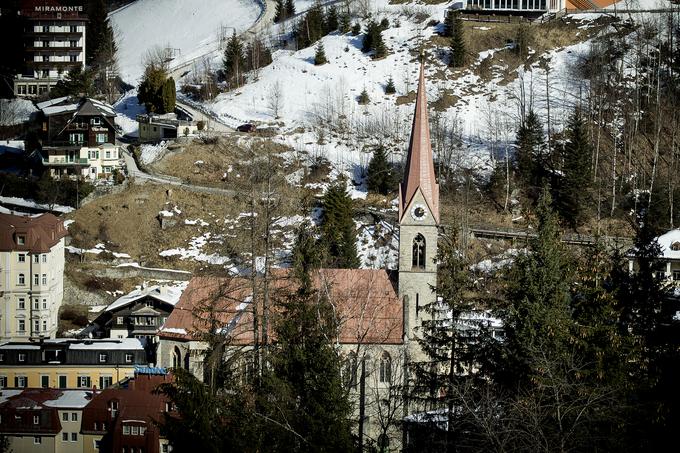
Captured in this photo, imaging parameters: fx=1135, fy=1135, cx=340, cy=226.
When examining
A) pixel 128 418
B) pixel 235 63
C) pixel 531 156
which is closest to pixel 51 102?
pixel 235 63

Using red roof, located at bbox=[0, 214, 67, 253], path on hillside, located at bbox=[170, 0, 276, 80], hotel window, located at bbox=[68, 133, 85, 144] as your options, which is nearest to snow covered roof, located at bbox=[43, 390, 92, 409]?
red roof, located at bbox=[0, 214, 67, 253]

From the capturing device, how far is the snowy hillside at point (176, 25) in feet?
374

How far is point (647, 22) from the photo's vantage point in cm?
9888

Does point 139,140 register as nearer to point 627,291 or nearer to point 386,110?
point 386,110

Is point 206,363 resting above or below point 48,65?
below

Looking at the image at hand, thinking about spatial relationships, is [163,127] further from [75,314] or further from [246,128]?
[75,314]

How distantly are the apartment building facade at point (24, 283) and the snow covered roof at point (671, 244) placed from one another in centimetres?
3516

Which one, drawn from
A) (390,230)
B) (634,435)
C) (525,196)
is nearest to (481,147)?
(525,196)

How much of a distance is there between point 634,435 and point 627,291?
5886 millimetres

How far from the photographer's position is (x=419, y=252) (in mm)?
49656

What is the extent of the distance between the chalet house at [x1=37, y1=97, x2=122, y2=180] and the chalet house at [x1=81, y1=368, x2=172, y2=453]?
32.6 metres

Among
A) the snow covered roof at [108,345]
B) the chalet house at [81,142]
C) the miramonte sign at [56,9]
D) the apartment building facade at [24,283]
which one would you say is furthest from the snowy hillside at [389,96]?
the snow covered roof at [108,345]

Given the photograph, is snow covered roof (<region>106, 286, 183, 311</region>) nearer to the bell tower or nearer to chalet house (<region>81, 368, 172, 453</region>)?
chalet house (<region>81, 368, 172, 453</region>)

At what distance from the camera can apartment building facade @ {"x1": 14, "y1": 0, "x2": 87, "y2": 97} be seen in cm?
10488
